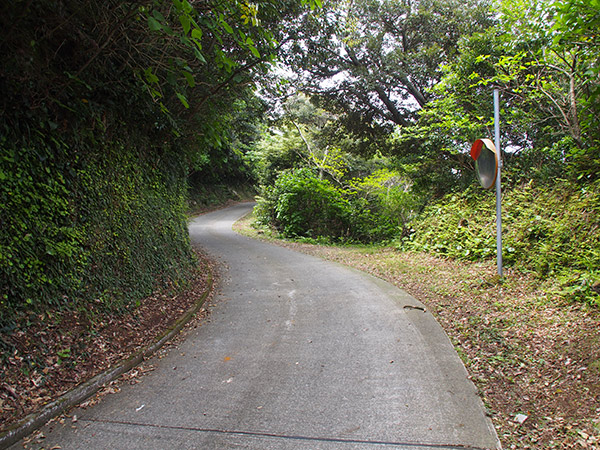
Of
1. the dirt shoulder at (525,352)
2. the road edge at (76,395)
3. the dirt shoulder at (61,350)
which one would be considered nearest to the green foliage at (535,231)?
the dirt shoulder at (525,352)

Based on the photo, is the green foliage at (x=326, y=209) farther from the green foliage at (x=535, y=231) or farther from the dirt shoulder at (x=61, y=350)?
the dirt shoulder at (x=61, y=350)

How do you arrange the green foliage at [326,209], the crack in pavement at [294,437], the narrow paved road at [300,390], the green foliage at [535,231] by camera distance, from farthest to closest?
the green foliage at [326,209] → the green foliage at [535,231] → the narrow paved road at [300,390] → the crack in pavement at [294,437]

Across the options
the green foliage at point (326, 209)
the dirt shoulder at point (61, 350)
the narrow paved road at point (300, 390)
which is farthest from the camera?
the green foliage at point (326, 209)

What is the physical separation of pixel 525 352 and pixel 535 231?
4.10 m

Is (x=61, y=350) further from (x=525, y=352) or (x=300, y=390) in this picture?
(x=525, y=352)

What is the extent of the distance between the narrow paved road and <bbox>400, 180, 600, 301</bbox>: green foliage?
2465mm

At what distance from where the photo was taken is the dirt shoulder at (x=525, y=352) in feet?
9.43

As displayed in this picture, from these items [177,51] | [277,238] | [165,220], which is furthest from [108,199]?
[277,238]

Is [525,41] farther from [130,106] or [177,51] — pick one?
[130,106]

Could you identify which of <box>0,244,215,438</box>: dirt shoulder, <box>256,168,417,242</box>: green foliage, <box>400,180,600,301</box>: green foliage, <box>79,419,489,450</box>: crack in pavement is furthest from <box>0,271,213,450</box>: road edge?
<box>256,168,417,242</box>: green foliage

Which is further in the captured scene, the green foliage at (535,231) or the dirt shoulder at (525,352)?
the green foliage at (535,231)

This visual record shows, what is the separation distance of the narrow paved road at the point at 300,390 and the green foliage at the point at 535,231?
8.09ft

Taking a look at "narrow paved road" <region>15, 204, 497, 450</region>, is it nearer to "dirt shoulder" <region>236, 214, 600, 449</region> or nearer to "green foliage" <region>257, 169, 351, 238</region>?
"dirt shoulder" <region>236, 214, 600, 449</region>

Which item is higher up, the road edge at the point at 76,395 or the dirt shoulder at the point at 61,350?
the dirt shoulder at the point at 61,350
